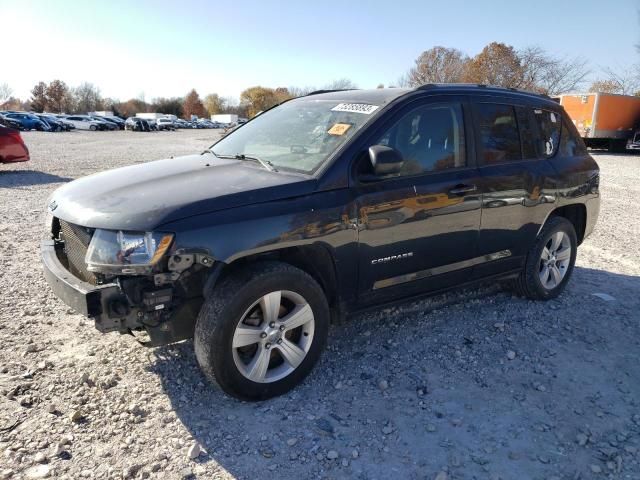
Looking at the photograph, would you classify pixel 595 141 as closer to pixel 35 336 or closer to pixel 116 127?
pixel 35 336

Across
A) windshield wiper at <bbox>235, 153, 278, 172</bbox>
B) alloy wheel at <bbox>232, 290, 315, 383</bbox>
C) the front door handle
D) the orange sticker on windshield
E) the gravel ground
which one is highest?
the orange sticker on windshield

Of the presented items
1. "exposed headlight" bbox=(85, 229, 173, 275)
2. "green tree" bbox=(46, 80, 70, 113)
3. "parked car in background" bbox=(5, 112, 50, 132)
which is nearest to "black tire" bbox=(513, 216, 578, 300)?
"exposed headlight" bbox=(85, 229, 173, 275)

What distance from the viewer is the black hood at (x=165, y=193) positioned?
2770mm

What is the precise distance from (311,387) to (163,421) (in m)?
0.95

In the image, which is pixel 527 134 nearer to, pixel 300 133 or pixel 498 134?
pixel 498 134

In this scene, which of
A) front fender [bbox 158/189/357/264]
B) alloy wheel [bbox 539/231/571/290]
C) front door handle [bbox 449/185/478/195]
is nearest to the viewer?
front fender [bbox 158/189/357/264]

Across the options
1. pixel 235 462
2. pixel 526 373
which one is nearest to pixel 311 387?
pixel 235 462

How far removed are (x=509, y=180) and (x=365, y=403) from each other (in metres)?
2.23

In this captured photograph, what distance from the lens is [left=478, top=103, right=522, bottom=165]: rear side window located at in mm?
4074

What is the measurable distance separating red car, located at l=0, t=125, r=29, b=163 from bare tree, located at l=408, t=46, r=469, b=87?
37.4 metres

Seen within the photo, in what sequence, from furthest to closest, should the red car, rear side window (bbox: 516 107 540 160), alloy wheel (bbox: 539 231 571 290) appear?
1. the red car
2. alloy wheel (bbox: 539 231 571 290)
3. rear side window (bbox: 516 107 540 160)

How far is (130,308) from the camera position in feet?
8.97

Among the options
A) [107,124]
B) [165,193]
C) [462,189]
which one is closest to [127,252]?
[165,193]

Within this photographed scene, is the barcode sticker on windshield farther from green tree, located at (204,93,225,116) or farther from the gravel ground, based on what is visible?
green tree, located at (204,93,225,116)
